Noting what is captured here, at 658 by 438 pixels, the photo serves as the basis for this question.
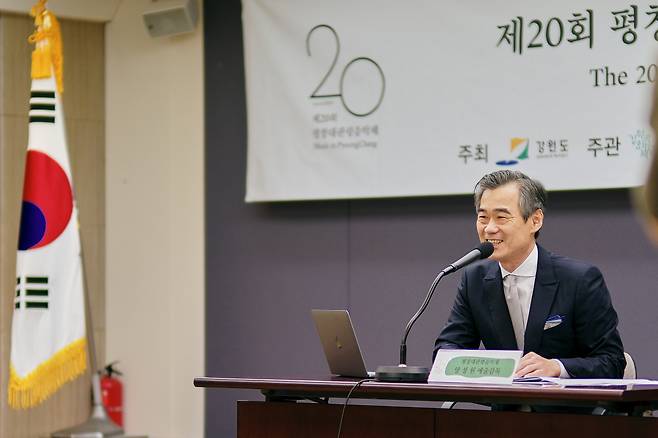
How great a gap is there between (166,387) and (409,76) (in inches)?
80.6

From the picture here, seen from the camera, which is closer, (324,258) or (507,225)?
(507,225)

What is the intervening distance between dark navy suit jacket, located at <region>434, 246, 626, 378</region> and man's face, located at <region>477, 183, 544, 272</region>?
0.06 m

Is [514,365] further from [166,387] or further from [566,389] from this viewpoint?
[166,387]

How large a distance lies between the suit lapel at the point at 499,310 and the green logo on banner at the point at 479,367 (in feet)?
1.72

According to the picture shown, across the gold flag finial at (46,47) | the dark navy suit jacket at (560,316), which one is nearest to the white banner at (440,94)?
the gold flag finial at (46,47)

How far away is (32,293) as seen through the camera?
4.86 m

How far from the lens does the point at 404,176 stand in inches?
185

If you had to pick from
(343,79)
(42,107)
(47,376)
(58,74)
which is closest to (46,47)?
(58,74)

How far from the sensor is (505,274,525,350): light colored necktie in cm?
315

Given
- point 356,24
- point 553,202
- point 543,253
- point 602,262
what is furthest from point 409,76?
point 543,253

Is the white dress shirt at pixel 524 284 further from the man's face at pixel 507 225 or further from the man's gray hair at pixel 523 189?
the man's gray hair at pixel 523 189

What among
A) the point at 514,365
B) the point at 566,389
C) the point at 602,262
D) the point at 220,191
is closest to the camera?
the point at 566,389

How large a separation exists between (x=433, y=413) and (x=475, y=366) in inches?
7.0

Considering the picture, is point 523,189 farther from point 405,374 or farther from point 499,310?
point 405,374
